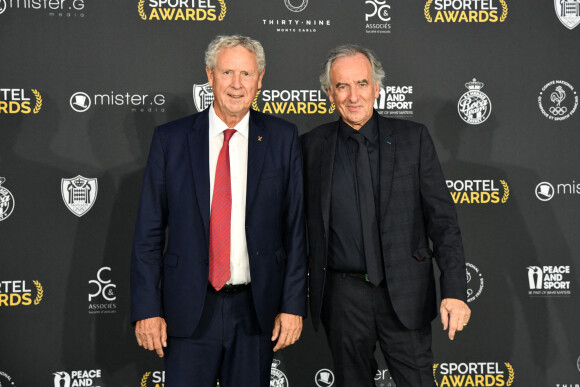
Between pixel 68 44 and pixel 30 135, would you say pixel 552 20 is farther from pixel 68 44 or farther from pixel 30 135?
pixel 30 135

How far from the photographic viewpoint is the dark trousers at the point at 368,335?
7.68 ft

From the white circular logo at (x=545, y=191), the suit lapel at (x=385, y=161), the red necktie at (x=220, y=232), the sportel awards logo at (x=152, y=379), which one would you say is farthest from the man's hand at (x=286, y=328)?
the white circular logo at (x=545, y=191)

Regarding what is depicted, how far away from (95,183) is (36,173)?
0.34 m

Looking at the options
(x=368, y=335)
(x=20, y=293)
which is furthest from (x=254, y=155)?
(x=20, y=293)

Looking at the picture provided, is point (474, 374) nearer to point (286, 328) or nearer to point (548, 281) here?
point (548, 281)

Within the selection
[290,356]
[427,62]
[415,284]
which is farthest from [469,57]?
[290,356]

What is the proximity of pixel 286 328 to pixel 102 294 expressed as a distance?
1525 millimetres

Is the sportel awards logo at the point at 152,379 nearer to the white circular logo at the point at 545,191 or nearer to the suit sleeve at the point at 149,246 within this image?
the suit sleeve at the point at 149,246

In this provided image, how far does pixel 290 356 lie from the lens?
3484 millimetres

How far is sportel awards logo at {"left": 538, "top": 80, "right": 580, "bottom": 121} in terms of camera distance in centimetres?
349

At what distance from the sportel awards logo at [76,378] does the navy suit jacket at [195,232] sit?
139 cm

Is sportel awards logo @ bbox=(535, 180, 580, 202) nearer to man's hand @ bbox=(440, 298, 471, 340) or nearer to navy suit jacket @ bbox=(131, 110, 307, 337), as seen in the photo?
man's hand @ bbox=(440, 298, 471, 340)

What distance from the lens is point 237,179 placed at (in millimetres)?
2285

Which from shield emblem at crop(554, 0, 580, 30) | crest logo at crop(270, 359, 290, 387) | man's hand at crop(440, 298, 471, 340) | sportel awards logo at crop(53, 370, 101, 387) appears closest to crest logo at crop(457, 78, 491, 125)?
shield emblem at crop(554, 0, 580, 30)
